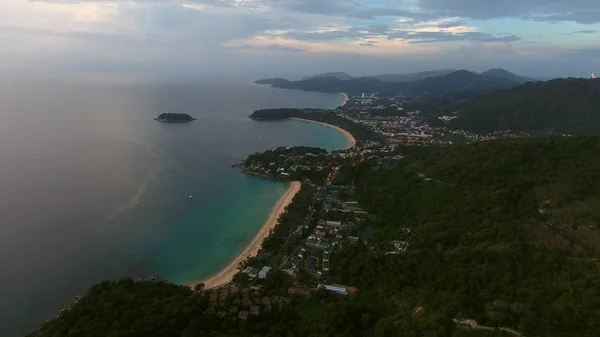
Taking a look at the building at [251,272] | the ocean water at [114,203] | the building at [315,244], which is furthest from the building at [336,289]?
the ocean water at [114,203]

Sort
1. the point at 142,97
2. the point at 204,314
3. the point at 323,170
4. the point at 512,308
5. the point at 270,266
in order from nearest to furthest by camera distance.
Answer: the point at 512,308, the point at 204,314, the point at 270,266, the point at 323,170, the point at 142,97

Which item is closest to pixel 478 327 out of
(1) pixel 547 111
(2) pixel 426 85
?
(1) pixel 547 111

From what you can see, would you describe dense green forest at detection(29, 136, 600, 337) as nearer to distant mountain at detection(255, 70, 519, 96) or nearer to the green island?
the green island

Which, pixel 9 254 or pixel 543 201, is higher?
pixel 543 201

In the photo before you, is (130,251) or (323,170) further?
(323,170)

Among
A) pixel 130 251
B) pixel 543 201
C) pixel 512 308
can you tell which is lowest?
pixel 130 251

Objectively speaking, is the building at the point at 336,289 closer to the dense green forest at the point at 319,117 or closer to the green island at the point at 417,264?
the green island at the point at 417,264

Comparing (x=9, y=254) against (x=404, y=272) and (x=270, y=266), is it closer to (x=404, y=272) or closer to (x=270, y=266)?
(x=270, y=266)

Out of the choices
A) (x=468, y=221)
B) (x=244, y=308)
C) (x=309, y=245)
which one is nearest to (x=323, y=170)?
(x=309, y=245)

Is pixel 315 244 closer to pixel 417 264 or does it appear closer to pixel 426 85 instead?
pixel 417 264
